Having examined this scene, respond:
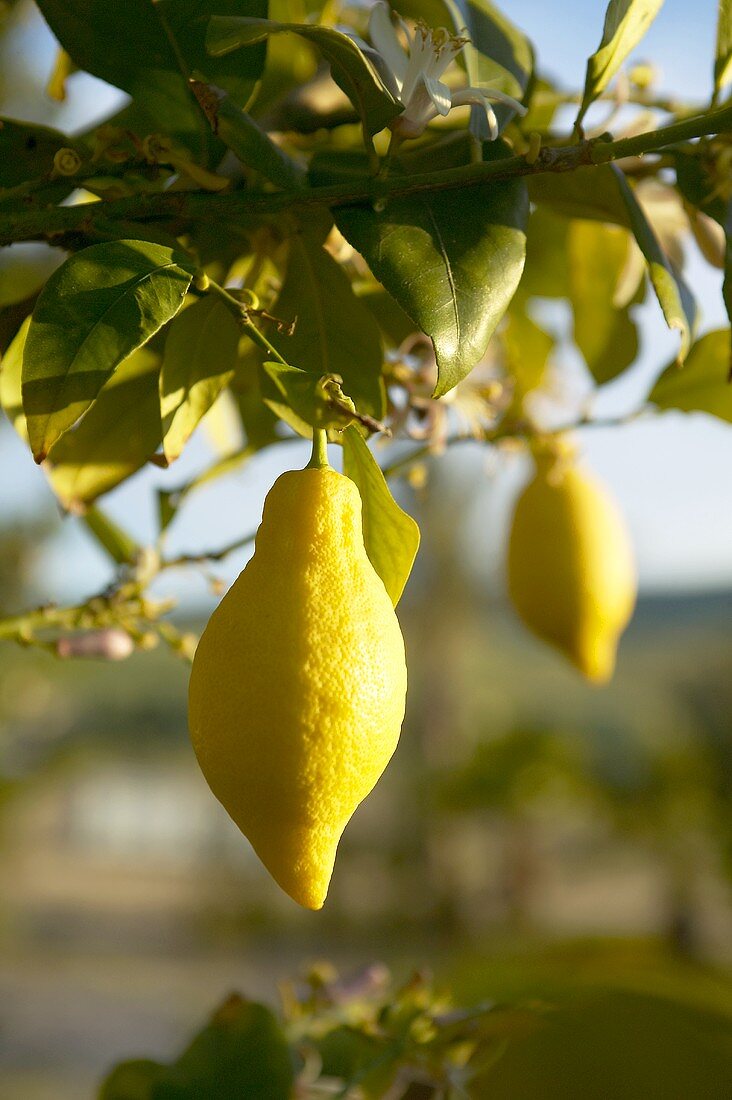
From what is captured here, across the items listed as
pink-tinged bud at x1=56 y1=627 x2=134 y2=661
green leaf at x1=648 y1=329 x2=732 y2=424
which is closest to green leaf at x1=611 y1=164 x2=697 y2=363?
green leaf at x1=648 y1=329 x2=732 y2=424

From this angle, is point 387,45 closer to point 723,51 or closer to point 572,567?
point 723,51

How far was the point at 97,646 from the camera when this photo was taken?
1.40 ft

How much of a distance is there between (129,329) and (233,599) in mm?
69

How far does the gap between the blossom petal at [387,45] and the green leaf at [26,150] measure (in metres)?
0.09

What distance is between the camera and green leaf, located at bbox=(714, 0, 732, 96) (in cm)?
30

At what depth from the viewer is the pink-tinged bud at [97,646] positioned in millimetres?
425

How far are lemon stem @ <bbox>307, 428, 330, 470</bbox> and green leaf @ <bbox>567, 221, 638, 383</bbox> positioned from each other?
0.68 feet

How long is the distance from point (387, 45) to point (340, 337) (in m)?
0.08

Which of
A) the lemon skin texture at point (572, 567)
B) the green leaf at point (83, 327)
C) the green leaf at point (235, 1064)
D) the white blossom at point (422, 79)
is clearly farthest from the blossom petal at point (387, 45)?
the green leaf at point (235, 1064)

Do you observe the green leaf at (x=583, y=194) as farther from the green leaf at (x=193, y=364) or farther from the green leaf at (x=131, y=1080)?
the green leaf at (x=131, y=1080)

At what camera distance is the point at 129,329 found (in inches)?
9.3

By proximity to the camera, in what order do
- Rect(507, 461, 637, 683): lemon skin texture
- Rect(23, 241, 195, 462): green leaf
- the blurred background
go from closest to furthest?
Rect(23, 241, 195, 462): green leaf, Rect(507, 461, 637, 683): lemon skin texture, the blurred background

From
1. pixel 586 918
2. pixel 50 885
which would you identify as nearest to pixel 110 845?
pixel 50 885

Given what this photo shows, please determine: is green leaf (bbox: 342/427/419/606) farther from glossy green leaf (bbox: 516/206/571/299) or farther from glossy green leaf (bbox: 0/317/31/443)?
glossy green leaf (bbox: 516/206/571/299)
